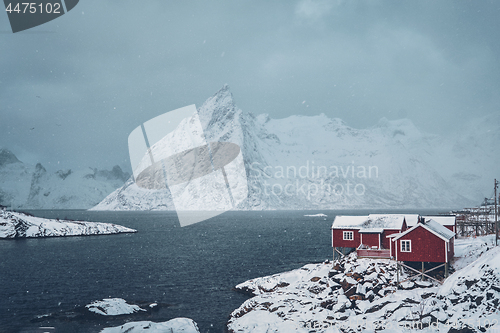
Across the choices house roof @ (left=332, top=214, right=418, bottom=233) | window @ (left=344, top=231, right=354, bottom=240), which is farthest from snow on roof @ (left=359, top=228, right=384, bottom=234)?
window @ (left=344, top=231, right=354, bottom=240)

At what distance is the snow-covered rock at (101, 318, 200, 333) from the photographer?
28.2 meters

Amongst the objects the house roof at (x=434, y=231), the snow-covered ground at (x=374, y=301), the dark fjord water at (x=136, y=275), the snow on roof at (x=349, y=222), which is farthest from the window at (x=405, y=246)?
the dark fjord water at (x=136, y=275)

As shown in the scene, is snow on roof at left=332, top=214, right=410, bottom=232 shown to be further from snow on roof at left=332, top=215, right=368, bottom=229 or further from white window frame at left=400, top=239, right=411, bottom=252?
white window frame at left=400, top=239, right=411, bottom=252

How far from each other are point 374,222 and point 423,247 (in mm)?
11307

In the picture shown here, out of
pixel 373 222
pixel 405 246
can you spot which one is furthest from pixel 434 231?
pixel 373 222

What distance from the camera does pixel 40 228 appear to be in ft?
374

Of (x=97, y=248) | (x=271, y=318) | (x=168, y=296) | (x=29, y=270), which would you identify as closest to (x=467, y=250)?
(x=271, y=318)

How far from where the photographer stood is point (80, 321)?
33.7 m

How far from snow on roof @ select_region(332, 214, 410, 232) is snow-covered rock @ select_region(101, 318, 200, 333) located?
28.5 meters

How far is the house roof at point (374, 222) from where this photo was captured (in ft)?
156

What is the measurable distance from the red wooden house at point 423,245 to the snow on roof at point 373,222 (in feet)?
27.2

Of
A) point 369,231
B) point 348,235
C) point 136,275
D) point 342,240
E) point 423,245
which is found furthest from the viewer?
point 136,275

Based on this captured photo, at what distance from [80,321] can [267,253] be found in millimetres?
47542

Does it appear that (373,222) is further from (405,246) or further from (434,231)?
(434,231)
